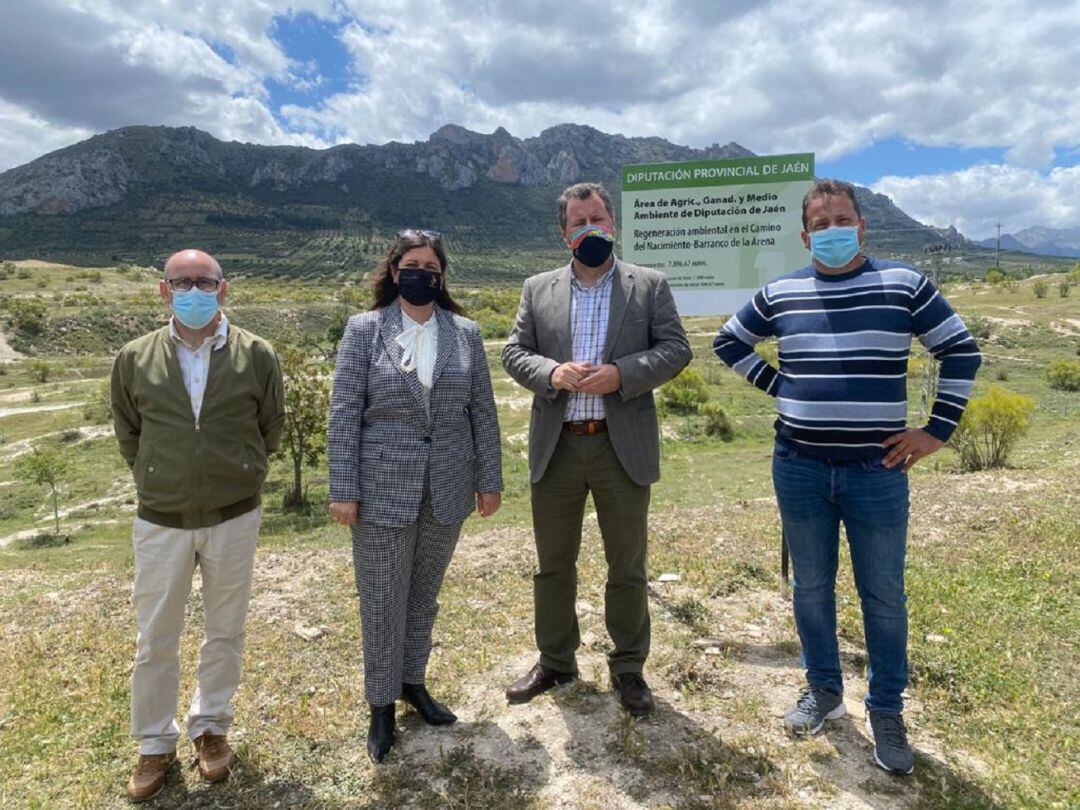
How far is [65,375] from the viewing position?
34.3 metres

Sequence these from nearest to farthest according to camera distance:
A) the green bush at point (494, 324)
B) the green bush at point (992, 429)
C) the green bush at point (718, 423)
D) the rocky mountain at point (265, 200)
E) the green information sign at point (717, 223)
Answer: the green information sign at point (717, 223)
the green bush at point (992, 429)
the green bush at point (718, 423)
the green bush at point (494, 324)
the rocky mountain at point (265, 200)

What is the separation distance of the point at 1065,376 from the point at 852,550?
27586 mm

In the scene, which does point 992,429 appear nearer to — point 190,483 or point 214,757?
point 214,757

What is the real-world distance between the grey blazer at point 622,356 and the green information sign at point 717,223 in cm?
178

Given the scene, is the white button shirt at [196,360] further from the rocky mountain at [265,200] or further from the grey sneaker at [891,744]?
the rocky mountain at [265,200]

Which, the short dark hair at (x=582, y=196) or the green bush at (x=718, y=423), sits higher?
the short dark hair at (x=582, y=196)

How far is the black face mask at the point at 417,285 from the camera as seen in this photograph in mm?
2971

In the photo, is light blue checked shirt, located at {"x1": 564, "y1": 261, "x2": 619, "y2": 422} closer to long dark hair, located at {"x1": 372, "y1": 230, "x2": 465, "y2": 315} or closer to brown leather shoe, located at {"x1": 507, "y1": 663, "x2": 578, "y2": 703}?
long dark hair, located at {"x1": 372, "y1": 230, "x2": 465, "y2": 315}

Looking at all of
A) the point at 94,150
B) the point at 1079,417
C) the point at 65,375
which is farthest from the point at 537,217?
the point at 1079,417

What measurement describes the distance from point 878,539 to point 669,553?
10.8 feet

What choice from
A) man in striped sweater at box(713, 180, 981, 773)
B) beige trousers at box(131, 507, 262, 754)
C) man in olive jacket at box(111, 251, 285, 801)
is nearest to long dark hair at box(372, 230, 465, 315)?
man in olive jacket at box(111, 251, 285, 801)

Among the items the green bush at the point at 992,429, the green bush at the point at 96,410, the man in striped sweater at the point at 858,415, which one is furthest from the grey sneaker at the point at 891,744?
the green bush at the point at 96,410

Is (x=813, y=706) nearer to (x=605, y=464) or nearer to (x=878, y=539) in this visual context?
(x=878, y=539)

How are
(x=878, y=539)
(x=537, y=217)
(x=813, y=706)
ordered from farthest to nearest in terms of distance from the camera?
1. (x=537, y=217)
2. (x=813, y=706)
3. (x=878, y=539)
